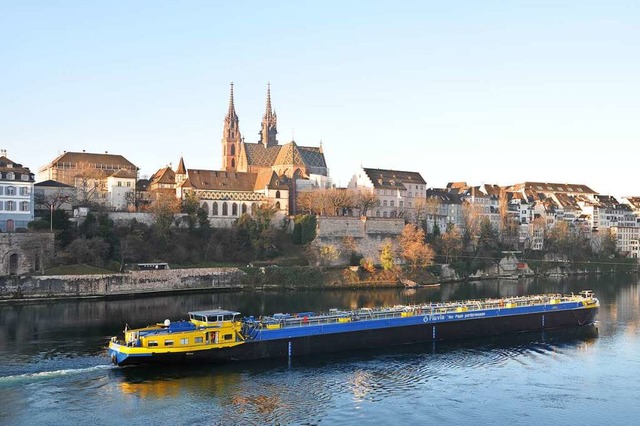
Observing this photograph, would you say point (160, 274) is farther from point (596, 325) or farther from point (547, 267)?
point (547, 267)

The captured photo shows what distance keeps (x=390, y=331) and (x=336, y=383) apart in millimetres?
10023

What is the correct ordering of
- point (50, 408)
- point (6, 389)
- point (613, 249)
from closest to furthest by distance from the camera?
point (50, 408), point (6, 389), point (613, 249)

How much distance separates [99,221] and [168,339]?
132 ft

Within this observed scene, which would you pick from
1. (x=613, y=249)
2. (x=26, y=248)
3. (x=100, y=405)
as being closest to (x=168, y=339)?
(x=100, y=405)

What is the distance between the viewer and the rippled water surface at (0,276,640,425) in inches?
1083

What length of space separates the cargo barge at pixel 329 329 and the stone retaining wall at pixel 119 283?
869 inches

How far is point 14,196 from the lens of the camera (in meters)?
64.9

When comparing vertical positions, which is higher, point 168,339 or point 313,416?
point 168,339

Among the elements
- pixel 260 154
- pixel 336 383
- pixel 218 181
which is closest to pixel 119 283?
pixel 218 181

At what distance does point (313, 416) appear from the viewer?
89.9 feet

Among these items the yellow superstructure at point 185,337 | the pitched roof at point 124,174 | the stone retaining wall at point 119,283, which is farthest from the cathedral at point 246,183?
the yellow superstructure at point 185,337

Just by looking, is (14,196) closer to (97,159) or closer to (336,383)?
(97,159)

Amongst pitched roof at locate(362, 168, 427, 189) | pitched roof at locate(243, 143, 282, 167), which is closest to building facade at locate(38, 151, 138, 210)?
pitched roof at locate(243, 143, 282, 167)

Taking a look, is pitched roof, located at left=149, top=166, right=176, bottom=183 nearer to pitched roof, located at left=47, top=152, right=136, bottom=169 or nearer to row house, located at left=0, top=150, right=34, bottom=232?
pitched roof, located at left=47, top=152, right=136, bottom=169
